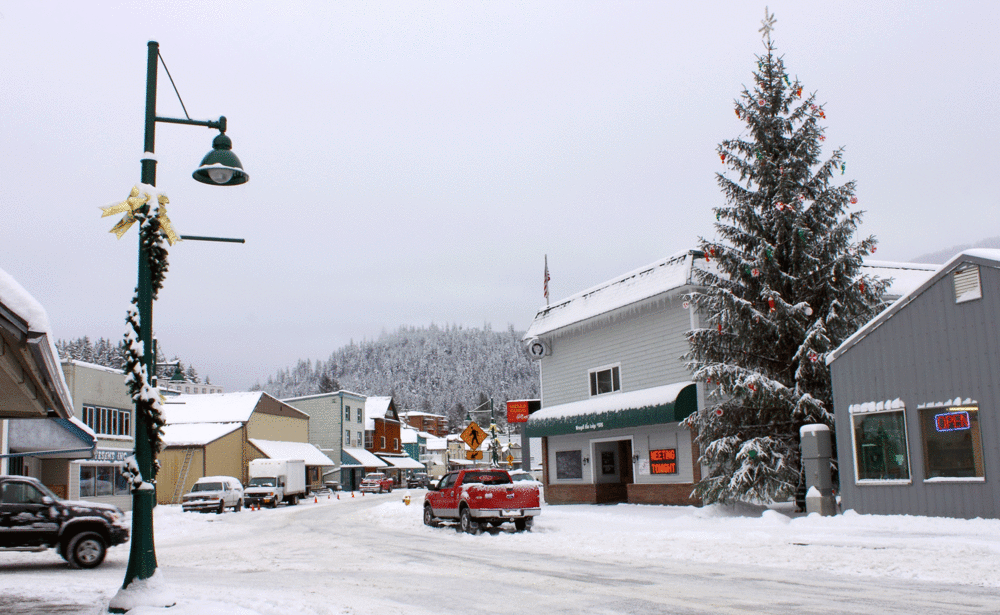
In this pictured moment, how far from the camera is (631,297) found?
1155 inches

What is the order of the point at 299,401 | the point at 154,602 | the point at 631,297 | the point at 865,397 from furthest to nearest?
1. the point at 299,401
2. the point at 631,297
3. the point at 865,397
4. the point at 154,602

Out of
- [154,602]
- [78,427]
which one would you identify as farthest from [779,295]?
[78,427]

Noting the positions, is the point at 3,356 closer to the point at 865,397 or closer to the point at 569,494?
the point at 865,397

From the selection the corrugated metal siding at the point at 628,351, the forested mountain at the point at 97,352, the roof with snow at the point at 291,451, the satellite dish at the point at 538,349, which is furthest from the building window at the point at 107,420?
the forested mountain at the point at 97,352

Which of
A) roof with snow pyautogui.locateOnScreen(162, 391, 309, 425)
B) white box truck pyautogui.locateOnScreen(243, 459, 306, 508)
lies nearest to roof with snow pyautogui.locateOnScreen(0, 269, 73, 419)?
white box truck pyautogui.locateOnScreen(243, 459, 306, 508)

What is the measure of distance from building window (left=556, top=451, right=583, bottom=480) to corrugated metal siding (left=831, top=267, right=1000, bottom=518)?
14.2 m

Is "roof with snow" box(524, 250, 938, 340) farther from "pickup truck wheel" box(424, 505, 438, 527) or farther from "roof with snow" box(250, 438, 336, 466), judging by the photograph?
"roof with snow" box(250, 438, 336, 466)

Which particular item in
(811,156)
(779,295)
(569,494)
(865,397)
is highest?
(811,156)

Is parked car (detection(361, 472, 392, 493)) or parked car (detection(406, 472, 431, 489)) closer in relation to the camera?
parked car (detection(361, 472, 392, 493))

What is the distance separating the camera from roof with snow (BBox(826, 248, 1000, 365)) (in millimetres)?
16875

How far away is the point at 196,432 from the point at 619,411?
37.1 metres

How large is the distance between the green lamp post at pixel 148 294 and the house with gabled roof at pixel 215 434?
4359cm

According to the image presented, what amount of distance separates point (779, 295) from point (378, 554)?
12.2 metres

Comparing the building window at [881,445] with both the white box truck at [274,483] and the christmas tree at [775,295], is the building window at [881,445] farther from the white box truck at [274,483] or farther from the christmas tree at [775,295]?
the white box truck at [274,483]
